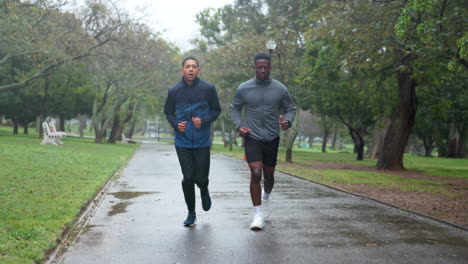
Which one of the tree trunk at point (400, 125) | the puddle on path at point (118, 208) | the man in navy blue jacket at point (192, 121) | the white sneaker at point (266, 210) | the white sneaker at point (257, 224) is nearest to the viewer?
the white sneaker at point (257, 224)

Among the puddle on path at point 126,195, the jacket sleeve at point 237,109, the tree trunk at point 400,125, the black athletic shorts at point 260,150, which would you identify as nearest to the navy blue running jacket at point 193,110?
the jacket sleeve at point 237,109

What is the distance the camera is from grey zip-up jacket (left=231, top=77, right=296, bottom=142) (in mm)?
6883

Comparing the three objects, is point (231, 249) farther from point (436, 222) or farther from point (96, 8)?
point (96, 8)

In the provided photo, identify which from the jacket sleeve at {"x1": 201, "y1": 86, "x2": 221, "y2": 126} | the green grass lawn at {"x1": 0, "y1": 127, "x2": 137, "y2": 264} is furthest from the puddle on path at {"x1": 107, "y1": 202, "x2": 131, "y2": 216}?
the jacket sleeve at {"x1": 201, "y1": 86, "x2": 221, "y2": 126}

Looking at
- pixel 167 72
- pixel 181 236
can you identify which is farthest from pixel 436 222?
pixel 167 72

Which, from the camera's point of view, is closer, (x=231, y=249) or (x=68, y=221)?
(x=231, y=249)

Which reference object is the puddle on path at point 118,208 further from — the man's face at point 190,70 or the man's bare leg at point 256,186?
the man's face at point 190,70

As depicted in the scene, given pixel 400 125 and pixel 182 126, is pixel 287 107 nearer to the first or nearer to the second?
pixel 182 126

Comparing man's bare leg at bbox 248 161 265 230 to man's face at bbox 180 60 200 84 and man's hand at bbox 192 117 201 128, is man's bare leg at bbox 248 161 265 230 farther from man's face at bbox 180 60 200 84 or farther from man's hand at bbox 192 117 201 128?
man's face at bbox 180 60 200 84

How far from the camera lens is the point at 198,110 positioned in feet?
22.4

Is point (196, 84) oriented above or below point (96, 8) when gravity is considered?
below

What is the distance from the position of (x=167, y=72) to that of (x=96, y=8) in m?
17.5

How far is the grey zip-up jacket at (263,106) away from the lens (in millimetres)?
6883

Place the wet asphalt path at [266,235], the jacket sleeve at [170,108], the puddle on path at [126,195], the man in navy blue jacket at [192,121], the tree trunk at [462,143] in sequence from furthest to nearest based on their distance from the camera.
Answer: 1. the tree trunk at [462,143]
2. the puddle on path at [126,195]
3. the jacket sleeve at [170,108]
4. the man in navy blue jacket at [192,121]
5. the wet asphalt path at [266,235]
